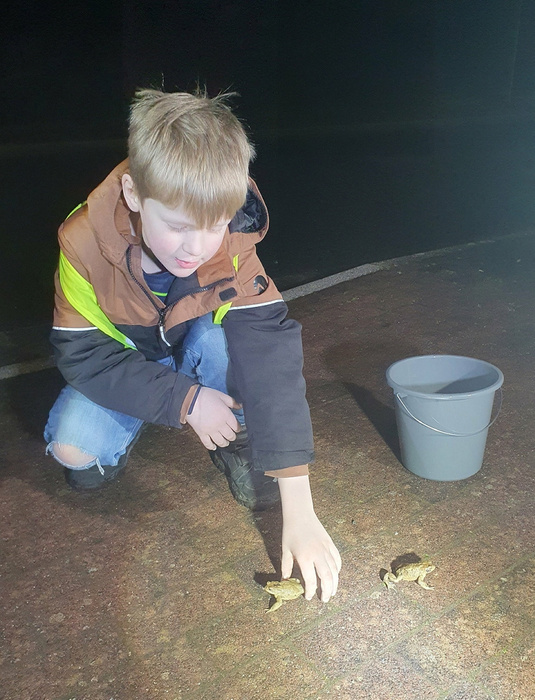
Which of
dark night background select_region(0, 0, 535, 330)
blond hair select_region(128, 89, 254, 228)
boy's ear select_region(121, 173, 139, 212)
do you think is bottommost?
dark night background select_region(0, 0, 535, 330)

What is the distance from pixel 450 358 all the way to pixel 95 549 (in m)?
1.37

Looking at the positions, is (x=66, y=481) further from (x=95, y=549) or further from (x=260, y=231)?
(x=260, y=231)

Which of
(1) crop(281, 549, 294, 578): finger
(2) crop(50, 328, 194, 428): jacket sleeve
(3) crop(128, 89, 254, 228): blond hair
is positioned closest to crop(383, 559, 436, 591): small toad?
(1) crop(281, 549, 294, 578): finger

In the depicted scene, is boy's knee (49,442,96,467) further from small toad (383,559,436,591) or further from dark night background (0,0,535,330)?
dark night background (0,0,535,330)

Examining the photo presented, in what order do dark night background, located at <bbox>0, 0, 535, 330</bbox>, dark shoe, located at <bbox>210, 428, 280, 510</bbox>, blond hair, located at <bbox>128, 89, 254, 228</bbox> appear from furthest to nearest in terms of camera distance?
dark night background, located at <bbox>0, 0, 535, 330</bbox> < dark shoe, located at <bbox>210, 428, 280, 510</bbox> < blond hair, located at <bbox>128, 89, 254, 228</bbox>

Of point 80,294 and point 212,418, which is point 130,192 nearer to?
point 80,294

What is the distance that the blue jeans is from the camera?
2484mm

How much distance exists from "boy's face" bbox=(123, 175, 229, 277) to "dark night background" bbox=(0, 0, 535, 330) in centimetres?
317

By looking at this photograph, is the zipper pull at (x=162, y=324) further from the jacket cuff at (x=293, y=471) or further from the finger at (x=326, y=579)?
the finger at (x=326, y=579)

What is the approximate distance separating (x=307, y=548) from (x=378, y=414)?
1.23m

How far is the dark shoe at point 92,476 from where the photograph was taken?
2572 mm

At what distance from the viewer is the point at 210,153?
6.11ft

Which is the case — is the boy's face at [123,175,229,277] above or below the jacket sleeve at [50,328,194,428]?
above

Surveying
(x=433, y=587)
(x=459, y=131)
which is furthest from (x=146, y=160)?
(x=459, y=131)
